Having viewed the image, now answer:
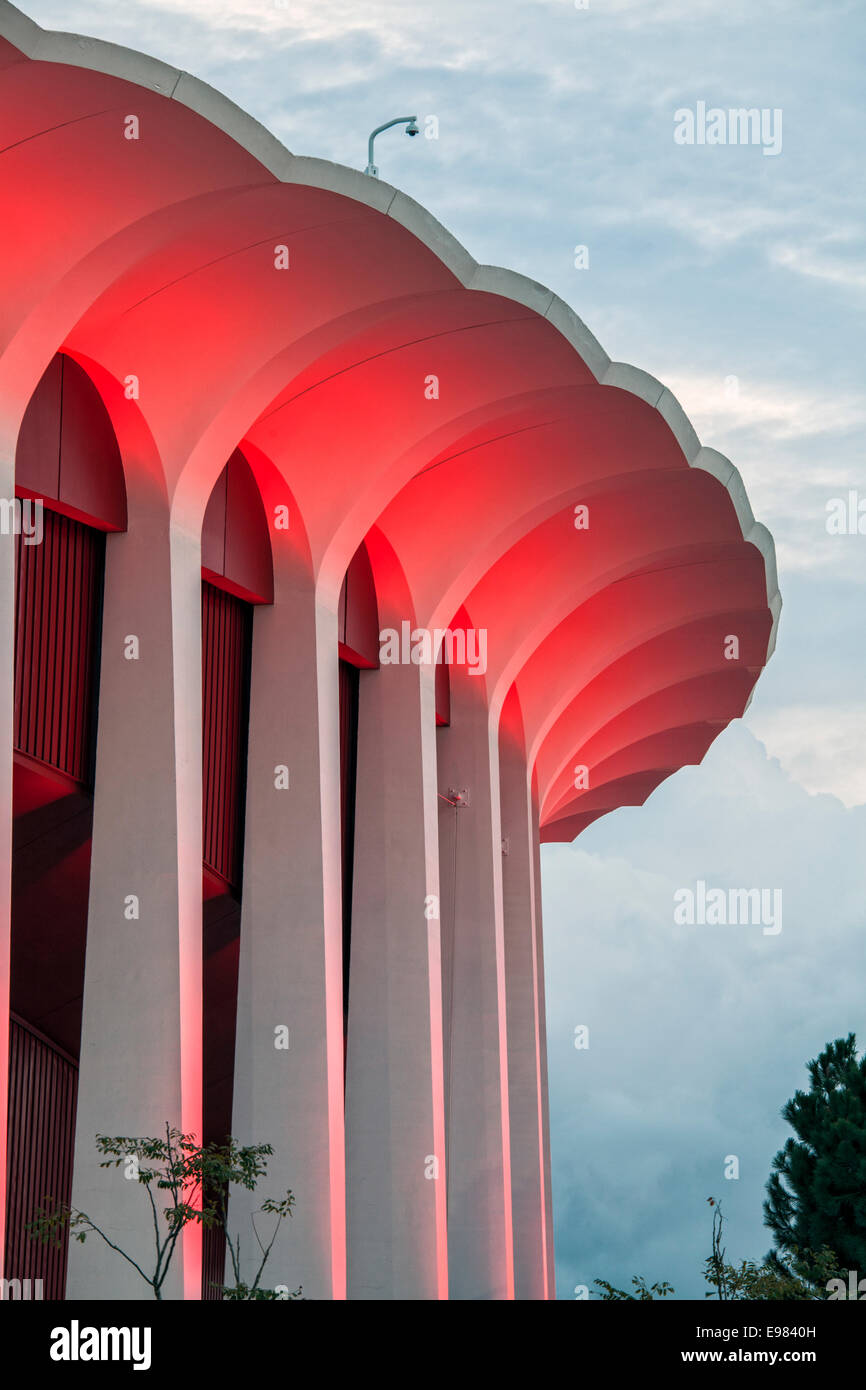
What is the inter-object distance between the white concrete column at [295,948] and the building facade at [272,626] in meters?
0.04

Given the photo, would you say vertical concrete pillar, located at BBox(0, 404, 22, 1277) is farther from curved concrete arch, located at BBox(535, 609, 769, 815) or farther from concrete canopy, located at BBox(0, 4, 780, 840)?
curved concrete arch, located at BBox(535, 609, 769, 815)

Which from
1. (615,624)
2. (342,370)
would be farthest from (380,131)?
(615,624)

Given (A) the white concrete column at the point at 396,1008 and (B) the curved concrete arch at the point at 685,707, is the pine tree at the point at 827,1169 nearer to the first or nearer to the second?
(B) the curved concrete arch at the point at 685,707

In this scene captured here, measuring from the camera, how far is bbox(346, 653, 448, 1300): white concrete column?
21.7 meters

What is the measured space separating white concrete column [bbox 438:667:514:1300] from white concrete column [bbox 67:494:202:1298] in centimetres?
977

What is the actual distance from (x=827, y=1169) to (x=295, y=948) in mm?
Answer: 17759

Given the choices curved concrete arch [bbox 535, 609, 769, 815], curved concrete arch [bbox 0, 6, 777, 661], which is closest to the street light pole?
curved concrete arch [bbox 0, 6, 777, 661]

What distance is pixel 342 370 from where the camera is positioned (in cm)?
2061

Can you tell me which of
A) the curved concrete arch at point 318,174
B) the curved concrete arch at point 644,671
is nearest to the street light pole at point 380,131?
the curved concrete arch at point 318,174

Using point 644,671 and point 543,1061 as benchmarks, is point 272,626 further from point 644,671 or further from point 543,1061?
point 543,1061

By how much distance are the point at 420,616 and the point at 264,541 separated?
382 centimetres

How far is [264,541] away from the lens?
69.2 feet

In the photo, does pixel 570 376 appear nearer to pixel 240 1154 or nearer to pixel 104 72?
pixel 104 72
